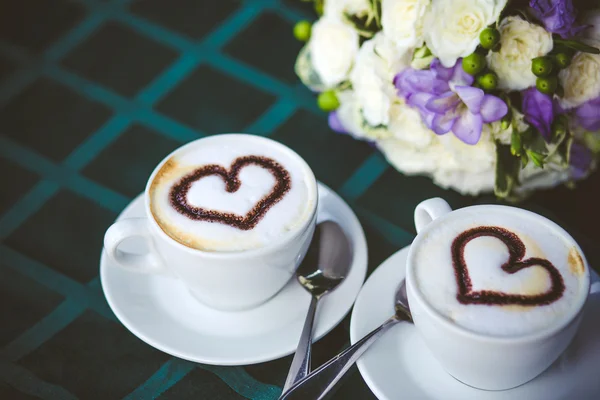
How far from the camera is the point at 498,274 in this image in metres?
0.74

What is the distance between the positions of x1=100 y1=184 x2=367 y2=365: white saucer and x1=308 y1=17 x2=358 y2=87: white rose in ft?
0.89

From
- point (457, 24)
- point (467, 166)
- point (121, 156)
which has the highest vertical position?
point (457, 24)

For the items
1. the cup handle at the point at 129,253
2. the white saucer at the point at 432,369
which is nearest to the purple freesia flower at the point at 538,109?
the white saucer at the point at 432,369

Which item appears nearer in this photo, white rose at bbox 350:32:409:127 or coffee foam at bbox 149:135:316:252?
coffee foam at bbox 149:135:316:252

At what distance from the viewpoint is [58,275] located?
3.14 ft

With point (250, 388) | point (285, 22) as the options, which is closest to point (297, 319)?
point (250, 388)

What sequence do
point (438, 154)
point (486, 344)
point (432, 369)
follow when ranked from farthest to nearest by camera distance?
point (438, 154)
point (432, 369)
point (486, 344)

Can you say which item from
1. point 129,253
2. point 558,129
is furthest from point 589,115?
point 129,253

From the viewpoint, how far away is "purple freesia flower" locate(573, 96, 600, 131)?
3.04 ft

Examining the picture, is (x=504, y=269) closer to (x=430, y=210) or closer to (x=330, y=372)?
(x=430, y=210)

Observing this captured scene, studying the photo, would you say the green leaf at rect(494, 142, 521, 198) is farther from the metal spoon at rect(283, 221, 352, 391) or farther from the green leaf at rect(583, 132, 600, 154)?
the metal spoon at rect(283, 221, 352, 391)

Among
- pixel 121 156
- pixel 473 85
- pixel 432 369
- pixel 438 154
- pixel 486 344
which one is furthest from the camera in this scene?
pixel 121 156

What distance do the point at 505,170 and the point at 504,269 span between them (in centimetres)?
26

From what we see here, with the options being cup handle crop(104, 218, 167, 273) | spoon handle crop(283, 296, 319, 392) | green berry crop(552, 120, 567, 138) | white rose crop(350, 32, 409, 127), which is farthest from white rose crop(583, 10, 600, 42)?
cup handle crop(104, 218, 167, 273)
